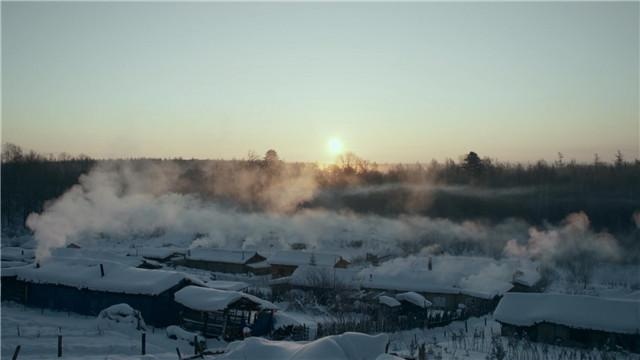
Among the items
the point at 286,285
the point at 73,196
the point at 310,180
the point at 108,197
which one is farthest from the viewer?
the point at 310,180

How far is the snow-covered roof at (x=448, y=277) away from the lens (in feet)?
132

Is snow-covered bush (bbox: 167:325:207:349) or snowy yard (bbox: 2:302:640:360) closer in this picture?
snowy yard (bbox: 2:302:640:360)

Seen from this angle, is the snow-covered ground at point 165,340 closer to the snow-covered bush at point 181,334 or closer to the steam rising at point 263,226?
the snow-covered bush at point 181,334

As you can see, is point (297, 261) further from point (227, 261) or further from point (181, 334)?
point (181, 334)

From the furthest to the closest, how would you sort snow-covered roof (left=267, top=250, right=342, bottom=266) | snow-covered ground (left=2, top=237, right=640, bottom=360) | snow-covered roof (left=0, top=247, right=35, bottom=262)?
snow-covered roof (left=267, top=250, right=342, bottom=266)
snow-covered roof (left=0, top=247, right=35, bottom=262)
snow-covered ground (left=2, top=237, right=640, bottom=360)

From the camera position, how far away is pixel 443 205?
240 feet

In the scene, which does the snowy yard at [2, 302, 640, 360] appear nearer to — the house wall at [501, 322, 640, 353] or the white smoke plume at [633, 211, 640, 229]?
the house wall at [501, 322, 640, 353]

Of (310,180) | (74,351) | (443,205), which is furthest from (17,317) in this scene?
(310,180)

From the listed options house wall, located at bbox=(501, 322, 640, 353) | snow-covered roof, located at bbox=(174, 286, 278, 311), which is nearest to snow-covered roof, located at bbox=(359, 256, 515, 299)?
house wall, located at bbox=(501, 322, 640, 353)

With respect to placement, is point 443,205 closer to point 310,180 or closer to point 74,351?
point 310,180

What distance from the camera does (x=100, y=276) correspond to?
104 feet

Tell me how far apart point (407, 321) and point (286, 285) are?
1261 cm

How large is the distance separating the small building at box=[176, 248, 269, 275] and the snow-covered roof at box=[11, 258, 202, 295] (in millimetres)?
19538

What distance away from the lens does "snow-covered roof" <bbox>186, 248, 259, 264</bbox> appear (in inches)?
2100
